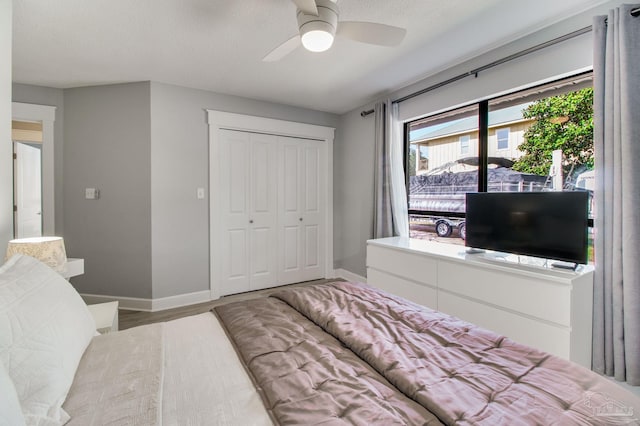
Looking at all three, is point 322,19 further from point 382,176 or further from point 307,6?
point 382,176

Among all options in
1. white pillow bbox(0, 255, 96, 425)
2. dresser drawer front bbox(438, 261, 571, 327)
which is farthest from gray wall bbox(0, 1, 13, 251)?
dresser drawer front bbox(438, 261, 571, 327)

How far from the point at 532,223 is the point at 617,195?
457mm

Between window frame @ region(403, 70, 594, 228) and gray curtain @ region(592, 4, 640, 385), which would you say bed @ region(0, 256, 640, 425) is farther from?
window frame @ region(403, 70, 594, 228)

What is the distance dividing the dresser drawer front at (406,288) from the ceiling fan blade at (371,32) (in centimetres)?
192


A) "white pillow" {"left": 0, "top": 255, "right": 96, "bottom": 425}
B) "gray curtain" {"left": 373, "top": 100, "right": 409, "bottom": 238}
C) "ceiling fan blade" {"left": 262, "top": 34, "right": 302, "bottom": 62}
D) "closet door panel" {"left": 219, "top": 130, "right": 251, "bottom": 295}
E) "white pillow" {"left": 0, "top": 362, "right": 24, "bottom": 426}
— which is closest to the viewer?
"white pillow" {"left": 0, "top": 362, "right": 24, "bottom": 426}

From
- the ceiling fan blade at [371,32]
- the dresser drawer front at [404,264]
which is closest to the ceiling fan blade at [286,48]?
the ceiling fan blade at [371,32]

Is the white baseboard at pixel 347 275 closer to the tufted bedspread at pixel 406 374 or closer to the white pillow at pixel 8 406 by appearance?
the tufted bedspread at pixel 406 374

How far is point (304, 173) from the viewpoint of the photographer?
13.8 feet

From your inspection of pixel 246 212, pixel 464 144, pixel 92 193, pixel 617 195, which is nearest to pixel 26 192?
pixel 92 193

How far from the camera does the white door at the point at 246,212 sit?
12.0ft

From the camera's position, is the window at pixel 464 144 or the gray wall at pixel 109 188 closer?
the window at pixel 464 144

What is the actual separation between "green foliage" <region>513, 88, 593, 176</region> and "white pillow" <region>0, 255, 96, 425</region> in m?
3.08

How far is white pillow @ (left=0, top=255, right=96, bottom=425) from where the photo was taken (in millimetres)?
806

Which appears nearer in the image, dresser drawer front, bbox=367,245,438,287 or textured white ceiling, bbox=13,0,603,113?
textured white ceiling, bbox=13,0,603,113
